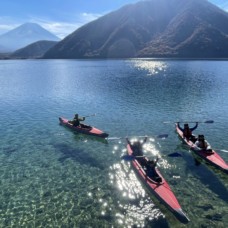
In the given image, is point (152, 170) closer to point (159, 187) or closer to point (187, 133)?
point (159, 187)

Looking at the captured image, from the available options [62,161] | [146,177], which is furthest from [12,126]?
[146,177]

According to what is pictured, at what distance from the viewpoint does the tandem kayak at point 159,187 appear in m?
20.2

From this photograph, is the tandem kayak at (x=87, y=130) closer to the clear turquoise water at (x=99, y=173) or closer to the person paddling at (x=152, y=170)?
the clear turquoise water at (x=99, y=173)

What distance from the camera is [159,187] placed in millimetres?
23203

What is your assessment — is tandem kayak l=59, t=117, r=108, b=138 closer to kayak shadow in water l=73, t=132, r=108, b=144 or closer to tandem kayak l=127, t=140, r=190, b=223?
kayak shadow in water l=73, t=132, r=108, b=144

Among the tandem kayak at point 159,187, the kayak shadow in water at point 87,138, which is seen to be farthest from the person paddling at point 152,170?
the kayak shadow in water at point 87,138

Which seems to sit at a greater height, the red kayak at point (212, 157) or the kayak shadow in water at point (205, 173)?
the red kayak at point (212, 157)

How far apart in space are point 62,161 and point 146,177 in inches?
426

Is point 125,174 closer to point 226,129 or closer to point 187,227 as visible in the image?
point 187,227

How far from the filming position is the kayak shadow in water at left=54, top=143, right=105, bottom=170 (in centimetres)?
3028

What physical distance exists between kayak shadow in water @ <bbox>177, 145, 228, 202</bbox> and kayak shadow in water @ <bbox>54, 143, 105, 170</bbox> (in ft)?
32.1

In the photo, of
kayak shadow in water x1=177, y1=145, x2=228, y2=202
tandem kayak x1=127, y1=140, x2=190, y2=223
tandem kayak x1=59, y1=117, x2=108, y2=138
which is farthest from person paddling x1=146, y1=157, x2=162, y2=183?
tandem kayak x1=59, y1=117, x2=108, y2=138

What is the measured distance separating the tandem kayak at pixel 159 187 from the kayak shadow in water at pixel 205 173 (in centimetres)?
462

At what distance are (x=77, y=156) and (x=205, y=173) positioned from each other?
14494 millimetres
